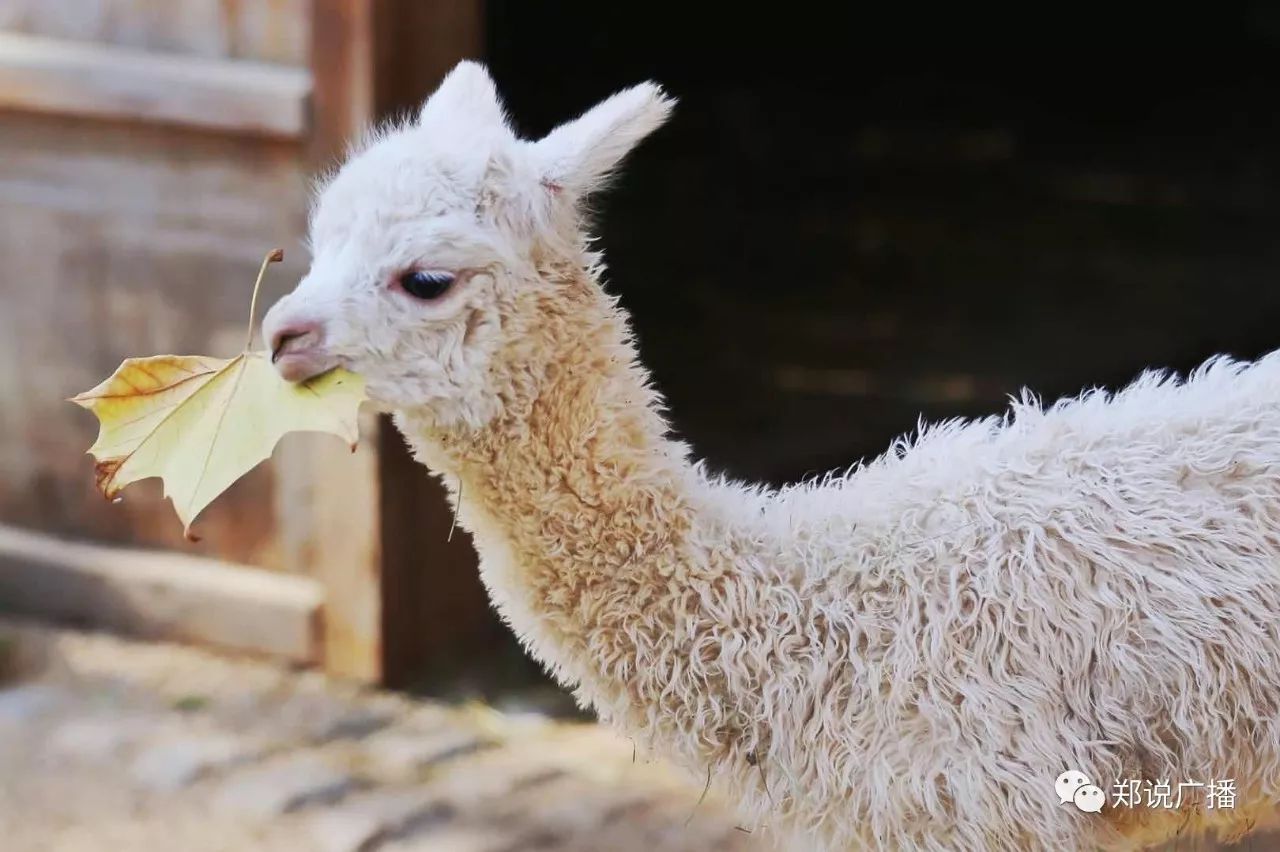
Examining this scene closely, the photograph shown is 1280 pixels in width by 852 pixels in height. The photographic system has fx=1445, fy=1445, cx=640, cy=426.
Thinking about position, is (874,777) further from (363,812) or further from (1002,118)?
(1002,118)

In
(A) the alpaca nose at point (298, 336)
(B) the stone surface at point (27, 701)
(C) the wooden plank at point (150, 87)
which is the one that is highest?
(C) the wooden plank at point (150, 87)

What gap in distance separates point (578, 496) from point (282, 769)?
58.4 inches

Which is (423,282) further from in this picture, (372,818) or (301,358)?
(372,818)

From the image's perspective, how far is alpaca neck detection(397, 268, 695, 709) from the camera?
1.48 meters

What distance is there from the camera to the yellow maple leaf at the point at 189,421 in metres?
1.45

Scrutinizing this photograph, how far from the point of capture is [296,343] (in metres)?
1.37

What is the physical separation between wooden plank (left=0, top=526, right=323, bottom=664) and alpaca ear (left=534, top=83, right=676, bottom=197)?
1.74 metres

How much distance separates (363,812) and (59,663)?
907 millimetres

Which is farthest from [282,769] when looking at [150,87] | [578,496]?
[578,496]

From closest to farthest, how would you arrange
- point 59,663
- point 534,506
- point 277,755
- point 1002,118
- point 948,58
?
1. point 534,506
2. point 277,755
3. point 59,663
4. point 1002,118
5. point 948,58

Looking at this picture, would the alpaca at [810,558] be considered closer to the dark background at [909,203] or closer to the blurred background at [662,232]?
the blurred background at [662,232]

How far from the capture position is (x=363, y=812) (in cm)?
260

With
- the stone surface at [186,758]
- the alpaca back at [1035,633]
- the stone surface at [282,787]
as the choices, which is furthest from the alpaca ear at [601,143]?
the stone surface at [186,758]

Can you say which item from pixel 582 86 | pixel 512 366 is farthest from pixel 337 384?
pixel 582 86
